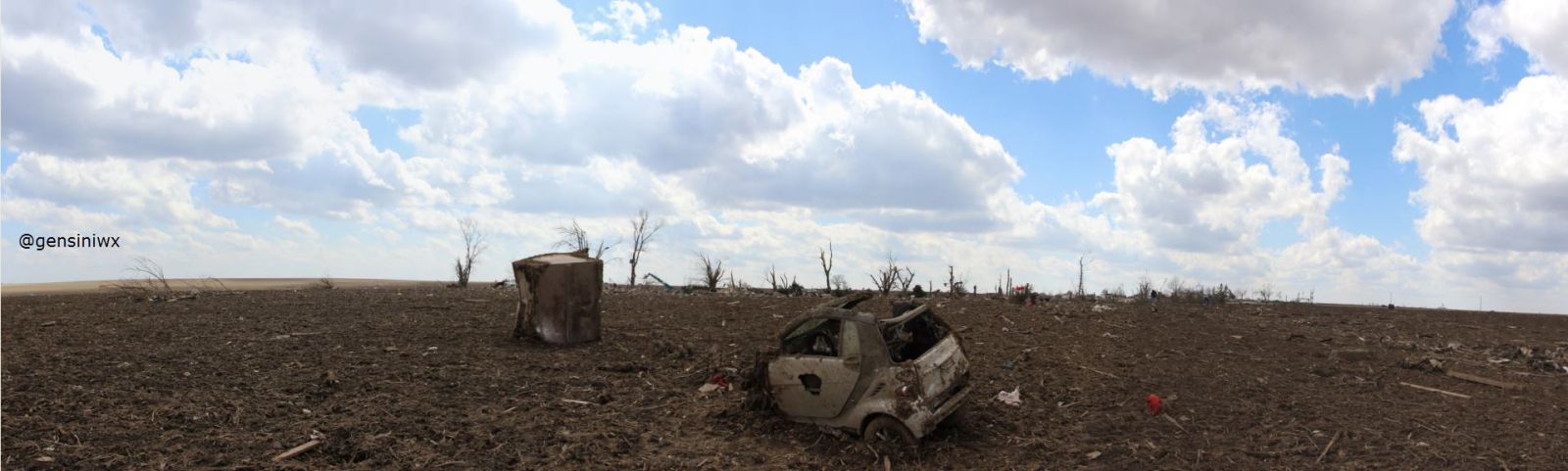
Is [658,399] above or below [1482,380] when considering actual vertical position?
below

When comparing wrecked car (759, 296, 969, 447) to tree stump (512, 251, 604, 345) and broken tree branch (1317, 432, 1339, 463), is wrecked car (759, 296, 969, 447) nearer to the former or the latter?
broken tree branch (1317, 432, 1339, 463)

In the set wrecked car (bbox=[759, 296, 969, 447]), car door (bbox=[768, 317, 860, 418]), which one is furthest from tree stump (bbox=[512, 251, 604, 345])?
car door (bbox=[768, 317, 860, 418])

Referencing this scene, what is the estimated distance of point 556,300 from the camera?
13.1 m

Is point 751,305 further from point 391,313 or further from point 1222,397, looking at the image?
point 1222,397

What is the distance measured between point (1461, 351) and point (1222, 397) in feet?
25.4

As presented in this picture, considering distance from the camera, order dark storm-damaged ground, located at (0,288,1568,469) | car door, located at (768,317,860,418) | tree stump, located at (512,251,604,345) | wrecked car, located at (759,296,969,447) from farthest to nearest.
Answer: tree stump, located at (512,251,604,345) → car door, located at (768,317,860,418) → dark storm-damaged ground, located at (0,288,1568,469) → wrecked car, located at (759,296,969,447)

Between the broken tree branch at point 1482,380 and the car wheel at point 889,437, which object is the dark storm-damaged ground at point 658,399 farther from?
the broken tree branch at point 1482,380

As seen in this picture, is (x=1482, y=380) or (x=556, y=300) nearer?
(x=1482, y=380)

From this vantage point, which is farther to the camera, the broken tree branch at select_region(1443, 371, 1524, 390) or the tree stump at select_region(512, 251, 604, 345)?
the tree stump at select_region(512, 251, 604, 345)

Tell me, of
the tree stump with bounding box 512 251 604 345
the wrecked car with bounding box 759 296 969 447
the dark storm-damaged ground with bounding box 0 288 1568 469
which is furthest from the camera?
the tree stump with bounding box 512 251 604 345

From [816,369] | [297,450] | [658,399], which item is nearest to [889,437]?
[816,369]

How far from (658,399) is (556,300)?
3493mm

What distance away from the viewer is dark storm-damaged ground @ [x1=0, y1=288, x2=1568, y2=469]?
8031 mm

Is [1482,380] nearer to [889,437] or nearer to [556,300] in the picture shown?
[889,437]
